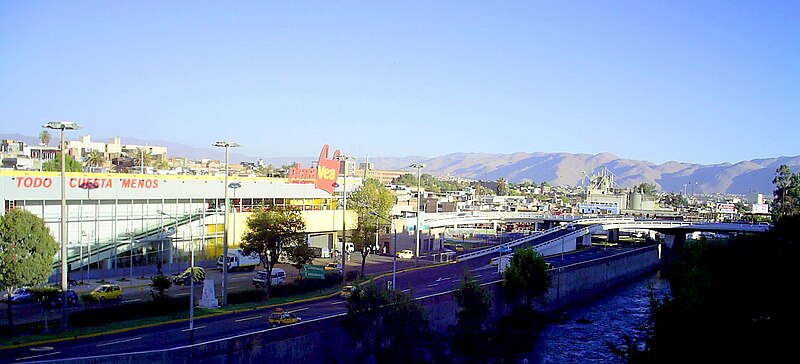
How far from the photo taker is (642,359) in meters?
23.8

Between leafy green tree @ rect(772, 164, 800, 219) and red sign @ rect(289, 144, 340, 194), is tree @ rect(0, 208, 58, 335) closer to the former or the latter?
red sign @ rect(289, 144, 340, 194)

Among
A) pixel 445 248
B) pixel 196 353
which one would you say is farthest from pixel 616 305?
pixel 196 353

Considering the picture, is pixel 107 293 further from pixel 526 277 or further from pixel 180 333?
pixel 526 277

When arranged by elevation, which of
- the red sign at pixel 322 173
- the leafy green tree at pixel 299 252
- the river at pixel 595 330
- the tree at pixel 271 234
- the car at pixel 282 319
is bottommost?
the river at pixel 595 330

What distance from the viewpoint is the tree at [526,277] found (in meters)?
49.4

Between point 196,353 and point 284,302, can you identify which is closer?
point 196,353

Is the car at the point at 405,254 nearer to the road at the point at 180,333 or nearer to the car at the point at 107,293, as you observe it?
the road at the point at 180,333

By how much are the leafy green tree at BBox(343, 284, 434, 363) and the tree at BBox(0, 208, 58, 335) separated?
13375mm

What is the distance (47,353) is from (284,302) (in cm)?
1613

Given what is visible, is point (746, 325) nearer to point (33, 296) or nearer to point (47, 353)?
point (47, 353)

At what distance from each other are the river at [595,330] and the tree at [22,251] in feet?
83.7

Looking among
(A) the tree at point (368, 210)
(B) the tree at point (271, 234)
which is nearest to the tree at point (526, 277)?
(A) the tree at point (368, 210)

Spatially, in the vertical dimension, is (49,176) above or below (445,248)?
above

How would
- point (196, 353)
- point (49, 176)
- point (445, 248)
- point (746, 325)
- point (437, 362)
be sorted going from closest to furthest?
1. point (746, 325)
2. point (196, 353)
3. point (437, 362)
4. point (49, 176)
5. point (445, 248)
